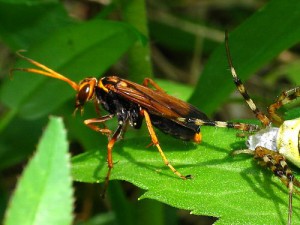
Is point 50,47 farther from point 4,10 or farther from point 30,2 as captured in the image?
point 4,10

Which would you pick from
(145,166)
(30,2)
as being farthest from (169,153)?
(30,2)

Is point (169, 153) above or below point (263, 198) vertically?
above

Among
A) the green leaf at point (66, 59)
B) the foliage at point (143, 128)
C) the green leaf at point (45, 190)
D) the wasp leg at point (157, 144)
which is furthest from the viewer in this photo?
the green leaf at point (66, 59)

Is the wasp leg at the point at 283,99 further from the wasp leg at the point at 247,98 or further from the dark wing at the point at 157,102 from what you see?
the dark wing at the point at 157,102

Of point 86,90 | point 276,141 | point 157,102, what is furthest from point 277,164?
point 86,90

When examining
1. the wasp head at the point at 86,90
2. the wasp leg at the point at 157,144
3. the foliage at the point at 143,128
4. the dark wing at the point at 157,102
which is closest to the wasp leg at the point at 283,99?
the foliage at the point at 143,128

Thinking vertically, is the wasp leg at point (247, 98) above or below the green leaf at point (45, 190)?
above
